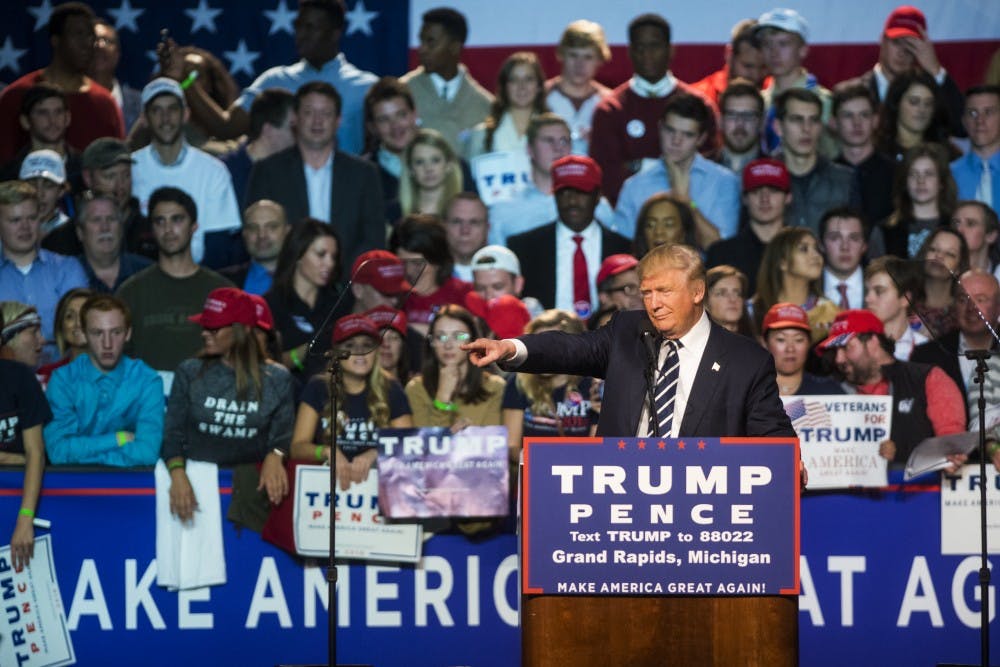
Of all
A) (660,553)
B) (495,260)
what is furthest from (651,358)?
(495,260)

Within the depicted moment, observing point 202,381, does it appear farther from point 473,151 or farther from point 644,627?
point 644,627

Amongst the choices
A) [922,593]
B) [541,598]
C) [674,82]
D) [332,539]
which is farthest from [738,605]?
[674,82]

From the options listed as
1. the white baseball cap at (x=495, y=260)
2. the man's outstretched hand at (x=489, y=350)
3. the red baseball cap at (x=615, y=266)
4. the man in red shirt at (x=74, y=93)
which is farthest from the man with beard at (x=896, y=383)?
the man in red shirt at (x=74, y=93)

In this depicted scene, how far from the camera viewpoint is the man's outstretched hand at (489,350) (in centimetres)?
502

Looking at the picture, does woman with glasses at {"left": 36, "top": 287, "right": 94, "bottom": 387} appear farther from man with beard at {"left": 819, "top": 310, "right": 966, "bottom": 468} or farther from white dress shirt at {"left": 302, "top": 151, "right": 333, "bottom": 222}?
man with beard at {"left": 819, "top": 310, "right": 966, "bottom": 468}

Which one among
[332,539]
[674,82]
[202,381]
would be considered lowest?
[332,539]

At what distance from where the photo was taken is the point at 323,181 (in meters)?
10.4

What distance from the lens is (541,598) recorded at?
4.93 meters

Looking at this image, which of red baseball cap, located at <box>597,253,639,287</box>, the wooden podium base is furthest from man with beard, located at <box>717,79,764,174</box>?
the wooden podium base

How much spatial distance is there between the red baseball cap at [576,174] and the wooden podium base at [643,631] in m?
5.25

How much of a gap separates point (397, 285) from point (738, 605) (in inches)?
186

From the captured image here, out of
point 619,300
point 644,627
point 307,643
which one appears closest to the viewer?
point 644,627

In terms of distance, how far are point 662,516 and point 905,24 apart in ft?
22.7

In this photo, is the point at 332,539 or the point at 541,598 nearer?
the point at 541,598
